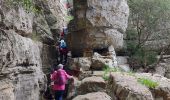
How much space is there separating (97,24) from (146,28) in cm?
552

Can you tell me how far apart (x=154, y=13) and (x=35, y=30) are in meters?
9.50

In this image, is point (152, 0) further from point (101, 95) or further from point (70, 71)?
point (101, 95)

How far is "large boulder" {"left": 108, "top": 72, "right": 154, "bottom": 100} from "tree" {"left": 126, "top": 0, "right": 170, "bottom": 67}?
9.13 m

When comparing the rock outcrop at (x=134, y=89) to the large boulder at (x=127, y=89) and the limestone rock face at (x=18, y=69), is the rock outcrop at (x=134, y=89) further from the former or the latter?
the limestone rock face at (x=18, y=69)

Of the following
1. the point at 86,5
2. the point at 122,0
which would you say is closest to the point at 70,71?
the point at 86,5

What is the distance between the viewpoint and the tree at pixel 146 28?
81.8ft

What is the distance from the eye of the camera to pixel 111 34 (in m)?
22.3

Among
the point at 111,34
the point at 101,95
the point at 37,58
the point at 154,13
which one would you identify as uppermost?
the point at 154,13

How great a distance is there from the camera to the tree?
2492cm

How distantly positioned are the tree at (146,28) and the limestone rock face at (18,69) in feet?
33.0

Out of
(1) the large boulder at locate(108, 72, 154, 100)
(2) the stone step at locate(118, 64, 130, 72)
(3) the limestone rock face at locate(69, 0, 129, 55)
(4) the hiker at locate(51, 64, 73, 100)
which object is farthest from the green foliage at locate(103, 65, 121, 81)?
(2) the stone step at locate(118, 64, 130, 72)

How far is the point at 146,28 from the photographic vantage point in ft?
84.1

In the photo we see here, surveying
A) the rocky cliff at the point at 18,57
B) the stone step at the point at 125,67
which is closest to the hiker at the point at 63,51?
the rocky cliff at the point at 18,57

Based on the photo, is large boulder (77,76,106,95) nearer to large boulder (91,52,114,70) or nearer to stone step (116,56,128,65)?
large boulder (91,52,114,70)
